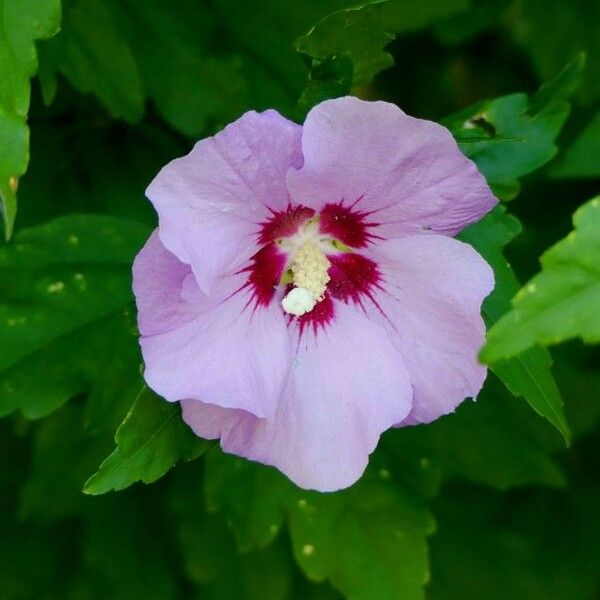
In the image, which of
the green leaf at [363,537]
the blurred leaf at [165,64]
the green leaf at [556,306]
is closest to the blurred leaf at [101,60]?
the blurred leaf at [165,64]

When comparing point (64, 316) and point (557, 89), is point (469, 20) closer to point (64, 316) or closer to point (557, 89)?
point (557, 89)

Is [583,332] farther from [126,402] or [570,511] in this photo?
[570,511]

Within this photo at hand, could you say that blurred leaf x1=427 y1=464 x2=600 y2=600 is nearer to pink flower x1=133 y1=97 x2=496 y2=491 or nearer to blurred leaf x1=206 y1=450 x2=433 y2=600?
blurred leaf x1=206 y1=450 x2=433 y2=600

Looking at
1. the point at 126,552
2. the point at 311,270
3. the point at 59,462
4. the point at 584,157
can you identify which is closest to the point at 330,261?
the point at 311,270

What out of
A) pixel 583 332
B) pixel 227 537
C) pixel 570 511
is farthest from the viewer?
pixel 570 511

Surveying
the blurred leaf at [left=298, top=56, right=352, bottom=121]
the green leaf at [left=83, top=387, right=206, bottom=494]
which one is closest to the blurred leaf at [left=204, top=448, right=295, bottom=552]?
the green leaf at [left=83, top=387, right=206, bottom=494]

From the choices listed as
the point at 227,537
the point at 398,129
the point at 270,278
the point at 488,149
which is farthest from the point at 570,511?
the point at 398,129

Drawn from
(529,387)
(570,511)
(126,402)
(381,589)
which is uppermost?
(529,387)
